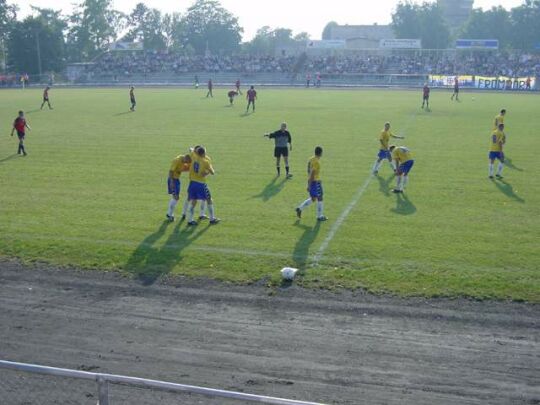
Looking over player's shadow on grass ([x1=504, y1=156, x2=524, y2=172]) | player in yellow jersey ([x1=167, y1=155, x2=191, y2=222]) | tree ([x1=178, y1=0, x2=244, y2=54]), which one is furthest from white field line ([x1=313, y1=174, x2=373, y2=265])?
tree ([x1=178, y1=0, x2=244, y2=54])

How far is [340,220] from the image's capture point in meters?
15.2

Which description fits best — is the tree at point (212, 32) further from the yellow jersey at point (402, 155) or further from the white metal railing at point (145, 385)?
the white metal railing at point (145, 385)

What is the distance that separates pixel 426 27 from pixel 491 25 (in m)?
11.0

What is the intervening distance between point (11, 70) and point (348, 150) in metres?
79.7

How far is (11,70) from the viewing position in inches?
3536

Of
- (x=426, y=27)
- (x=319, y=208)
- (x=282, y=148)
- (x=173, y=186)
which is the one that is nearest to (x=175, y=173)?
(x=173, y=186)

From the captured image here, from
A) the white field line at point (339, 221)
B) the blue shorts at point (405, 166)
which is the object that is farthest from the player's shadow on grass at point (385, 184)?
the blue shorts at point (405, 166)

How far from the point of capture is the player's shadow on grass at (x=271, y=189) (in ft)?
57.5

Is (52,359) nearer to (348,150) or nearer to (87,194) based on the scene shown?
(87,194)

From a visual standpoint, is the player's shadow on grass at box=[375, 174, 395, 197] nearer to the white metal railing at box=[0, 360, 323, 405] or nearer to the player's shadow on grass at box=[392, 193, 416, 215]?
the player's shadow on grass at box=[392, 193, 416, 215]

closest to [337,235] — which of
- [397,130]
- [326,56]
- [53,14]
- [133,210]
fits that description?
[133,210]

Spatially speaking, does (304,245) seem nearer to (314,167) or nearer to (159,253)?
(314,167)

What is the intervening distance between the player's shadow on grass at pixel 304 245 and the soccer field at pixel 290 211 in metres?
0.05

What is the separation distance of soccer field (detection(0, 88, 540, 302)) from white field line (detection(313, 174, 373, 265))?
50 millimetres
